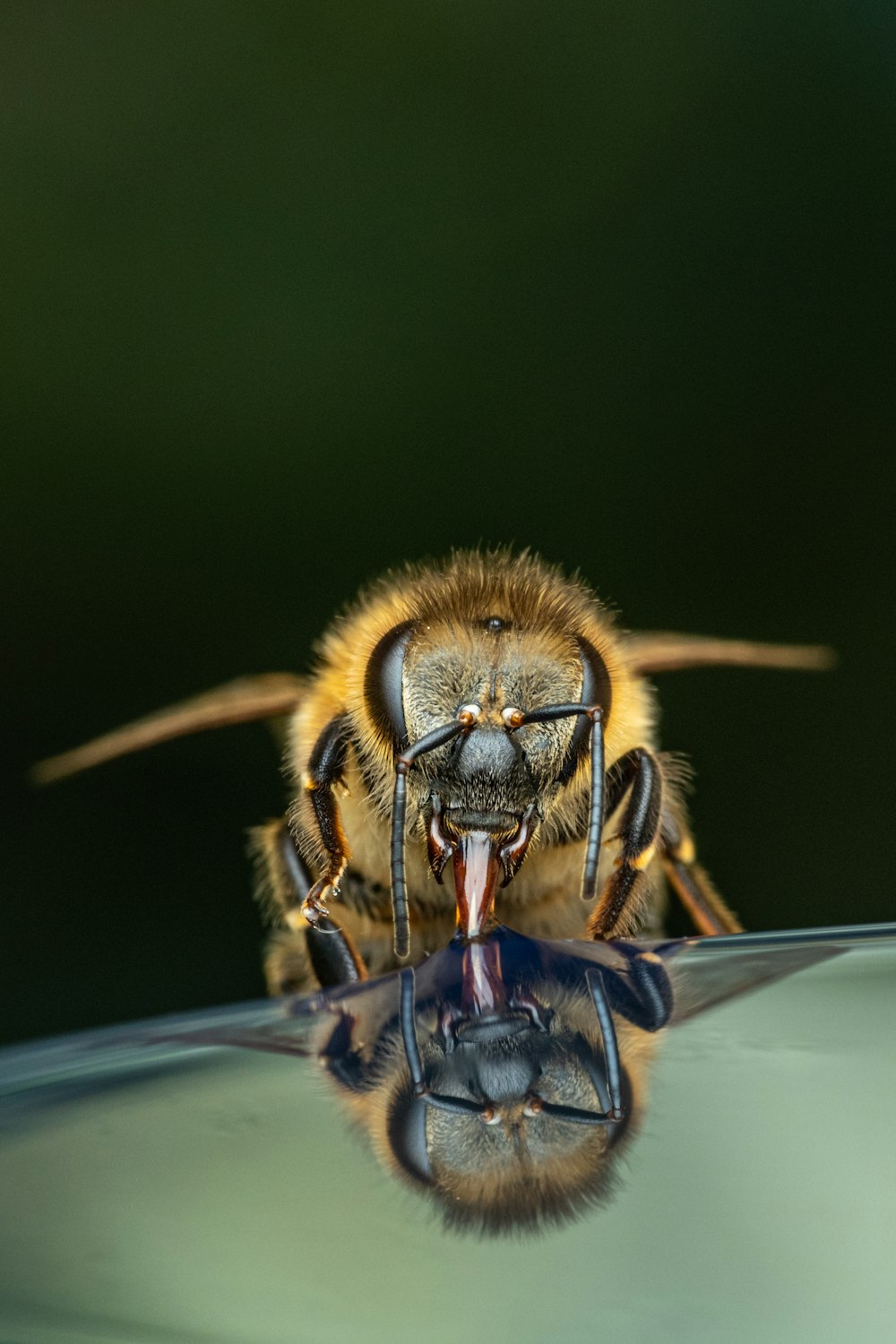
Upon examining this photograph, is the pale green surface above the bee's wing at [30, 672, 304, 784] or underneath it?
underneath

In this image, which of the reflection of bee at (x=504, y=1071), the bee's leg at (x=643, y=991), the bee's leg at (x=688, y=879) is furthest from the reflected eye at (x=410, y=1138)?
the bee's leg at (x=688, y=879)

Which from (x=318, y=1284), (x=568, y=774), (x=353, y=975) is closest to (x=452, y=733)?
(x=568, y=774)

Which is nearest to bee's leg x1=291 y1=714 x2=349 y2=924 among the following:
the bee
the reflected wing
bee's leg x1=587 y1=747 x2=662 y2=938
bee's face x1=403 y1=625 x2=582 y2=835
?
bee's face x1=403 y1=625 x2=582 y2=835

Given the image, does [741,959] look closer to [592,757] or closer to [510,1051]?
[510,1051]

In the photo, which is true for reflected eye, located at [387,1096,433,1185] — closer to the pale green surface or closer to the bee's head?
the pale green surface

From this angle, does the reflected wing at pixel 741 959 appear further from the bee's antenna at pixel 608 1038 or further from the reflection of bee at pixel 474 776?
the reflection of bee at pixel 474 776

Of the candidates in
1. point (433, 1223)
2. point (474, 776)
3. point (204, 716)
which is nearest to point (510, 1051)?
point (433, 1223)

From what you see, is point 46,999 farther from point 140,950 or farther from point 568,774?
point 568,774
